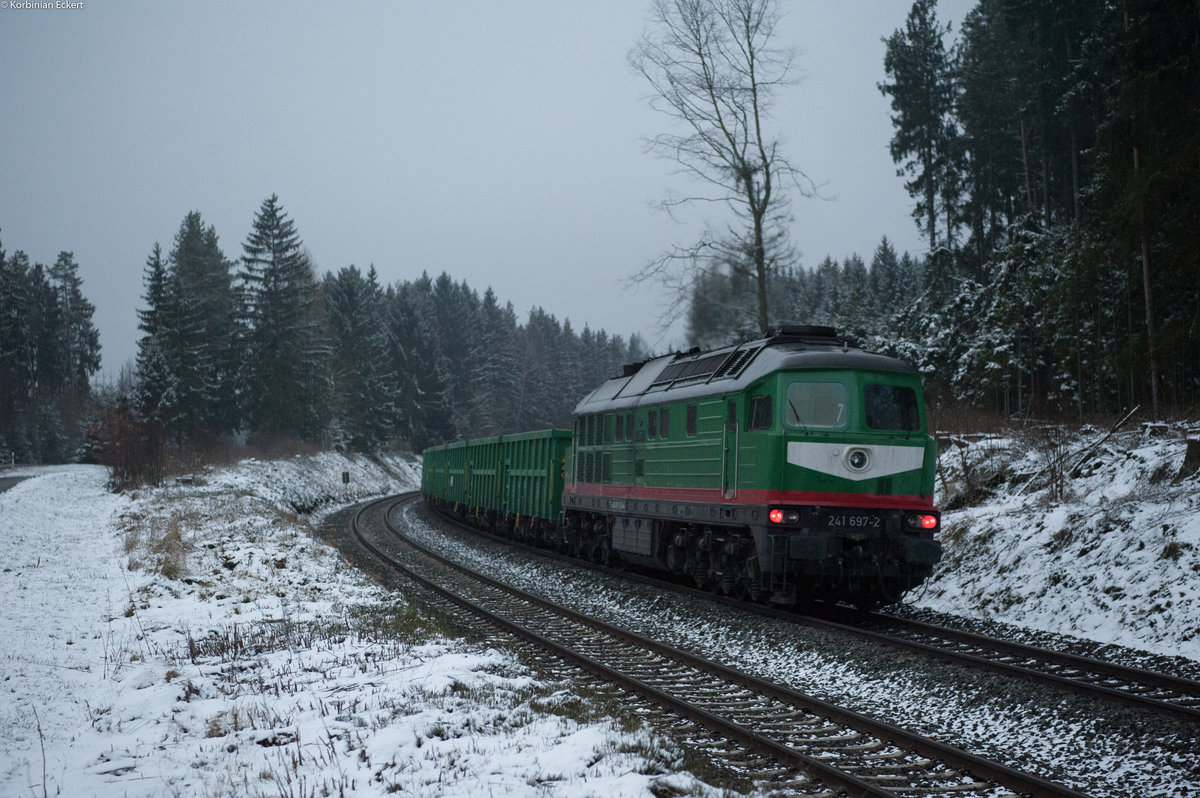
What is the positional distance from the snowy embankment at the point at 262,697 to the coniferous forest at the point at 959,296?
1221cm

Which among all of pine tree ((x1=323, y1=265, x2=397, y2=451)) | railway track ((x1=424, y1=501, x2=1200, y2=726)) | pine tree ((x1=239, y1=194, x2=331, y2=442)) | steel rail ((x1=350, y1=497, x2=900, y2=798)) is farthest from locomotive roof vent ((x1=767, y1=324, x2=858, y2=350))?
pine tree ((x1=323, y1=265, x2=397, y2=451))

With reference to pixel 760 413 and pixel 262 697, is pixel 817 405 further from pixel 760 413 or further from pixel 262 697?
pixel 262 697

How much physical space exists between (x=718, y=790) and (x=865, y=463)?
708 cm

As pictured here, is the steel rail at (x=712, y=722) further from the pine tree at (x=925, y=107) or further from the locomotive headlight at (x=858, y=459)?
the pine tree at (x=925, y=107)

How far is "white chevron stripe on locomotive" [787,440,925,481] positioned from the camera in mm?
11781

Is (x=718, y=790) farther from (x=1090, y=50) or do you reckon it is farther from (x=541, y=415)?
(x=541, y=415)

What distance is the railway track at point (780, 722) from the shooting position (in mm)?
5980

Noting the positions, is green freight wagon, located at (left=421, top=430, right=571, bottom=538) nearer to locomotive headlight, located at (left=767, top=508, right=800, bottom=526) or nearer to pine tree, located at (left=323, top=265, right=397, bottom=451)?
locomotive headlight, located at (left=767, top=508, right=800, bottom=526)

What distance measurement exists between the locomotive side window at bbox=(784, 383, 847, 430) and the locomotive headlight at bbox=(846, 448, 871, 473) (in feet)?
1.23

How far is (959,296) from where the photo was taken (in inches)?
1407

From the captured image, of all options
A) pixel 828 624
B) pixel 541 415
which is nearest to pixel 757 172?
pixel 828 624

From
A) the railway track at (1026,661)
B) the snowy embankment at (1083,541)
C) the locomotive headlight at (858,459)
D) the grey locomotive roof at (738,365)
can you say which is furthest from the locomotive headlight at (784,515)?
the snowy embankment at (1083,541)

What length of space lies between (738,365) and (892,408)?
7.50 feet

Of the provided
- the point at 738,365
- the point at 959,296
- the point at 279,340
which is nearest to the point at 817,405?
the point at 738,365
